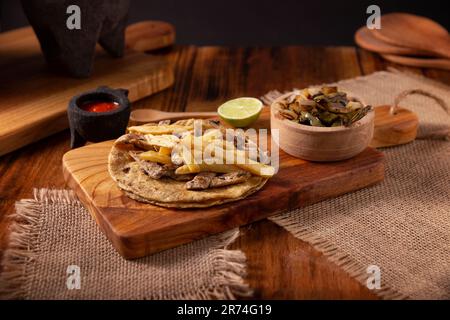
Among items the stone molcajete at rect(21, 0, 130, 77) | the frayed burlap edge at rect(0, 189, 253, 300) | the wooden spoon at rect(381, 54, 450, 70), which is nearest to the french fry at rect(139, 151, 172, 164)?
the frayed burlap edge at rect(0, 189, 253, 300)

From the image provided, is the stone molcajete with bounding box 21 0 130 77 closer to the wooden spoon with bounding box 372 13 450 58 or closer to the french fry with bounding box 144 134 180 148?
the french fry with bounding box 144 134 180 148

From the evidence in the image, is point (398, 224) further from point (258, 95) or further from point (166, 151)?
point (258, 95)

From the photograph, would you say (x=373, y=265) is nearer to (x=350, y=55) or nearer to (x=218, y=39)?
(x=350, y=55)

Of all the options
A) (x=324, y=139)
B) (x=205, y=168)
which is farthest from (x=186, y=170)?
(x=324, y=139)

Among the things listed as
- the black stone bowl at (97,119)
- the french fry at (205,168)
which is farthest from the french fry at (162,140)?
the black stone bowl at (97,119)

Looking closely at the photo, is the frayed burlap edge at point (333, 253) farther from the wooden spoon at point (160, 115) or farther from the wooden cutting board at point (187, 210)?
the wooden spoon at point (160, 115)
